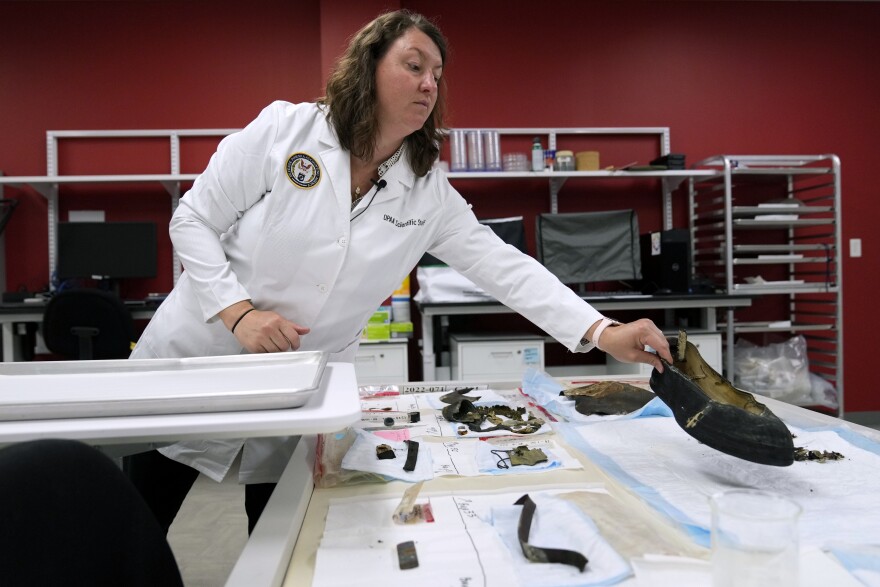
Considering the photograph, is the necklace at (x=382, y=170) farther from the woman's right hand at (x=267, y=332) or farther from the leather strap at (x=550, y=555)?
the leather strap at (x=550, y=555)

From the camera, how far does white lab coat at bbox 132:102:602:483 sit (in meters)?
1.17

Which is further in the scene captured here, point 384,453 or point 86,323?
point 86,323

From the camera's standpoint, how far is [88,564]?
0.52 m

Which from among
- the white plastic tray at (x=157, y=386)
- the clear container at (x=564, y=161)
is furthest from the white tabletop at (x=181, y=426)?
the clear container at (x=564, y=161)

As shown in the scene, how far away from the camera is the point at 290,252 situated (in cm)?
117

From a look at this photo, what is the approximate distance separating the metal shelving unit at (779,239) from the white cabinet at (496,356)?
1.31 m

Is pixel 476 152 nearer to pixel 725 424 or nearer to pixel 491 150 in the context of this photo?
pixel 491 150

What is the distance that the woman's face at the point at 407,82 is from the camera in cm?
116

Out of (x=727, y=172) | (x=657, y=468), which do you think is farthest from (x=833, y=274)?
(x=657, y=468)

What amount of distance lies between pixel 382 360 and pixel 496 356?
23.5 inches

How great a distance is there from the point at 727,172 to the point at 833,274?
0.97 meters

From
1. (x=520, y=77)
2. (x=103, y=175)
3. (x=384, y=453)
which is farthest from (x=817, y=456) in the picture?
(x=103, y=175)

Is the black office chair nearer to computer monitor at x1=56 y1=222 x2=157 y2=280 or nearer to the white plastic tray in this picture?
computer monitor at x1=56 y1=222 x2=157 y2=280

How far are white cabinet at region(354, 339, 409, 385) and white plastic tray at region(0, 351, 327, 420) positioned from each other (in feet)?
6.82
